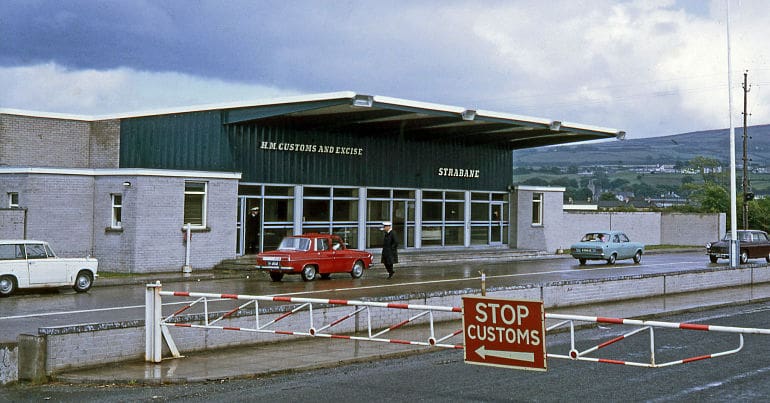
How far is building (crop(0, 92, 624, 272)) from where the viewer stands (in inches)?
1156

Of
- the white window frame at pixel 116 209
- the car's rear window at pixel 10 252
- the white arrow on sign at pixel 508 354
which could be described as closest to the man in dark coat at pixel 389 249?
the white window frame at pixel 116 209

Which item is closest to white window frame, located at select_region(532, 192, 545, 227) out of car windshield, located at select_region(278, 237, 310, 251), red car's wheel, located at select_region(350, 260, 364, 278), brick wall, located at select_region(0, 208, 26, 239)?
red car's wheel, located at select_region(350, 260, 364, 278)

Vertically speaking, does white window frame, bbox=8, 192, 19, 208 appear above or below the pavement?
above

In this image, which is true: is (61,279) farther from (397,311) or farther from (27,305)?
(397,311)

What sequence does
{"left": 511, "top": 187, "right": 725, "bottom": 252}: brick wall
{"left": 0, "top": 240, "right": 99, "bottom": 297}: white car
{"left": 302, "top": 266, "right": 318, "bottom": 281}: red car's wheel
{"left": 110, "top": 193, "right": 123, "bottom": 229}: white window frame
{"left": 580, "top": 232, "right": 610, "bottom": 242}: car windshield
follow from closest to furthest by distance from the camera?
{"left": 0, "top": 240, "right": 99, "bottom": 297}: white car → {"left": 302, "top": 266, "right": 318, "bottom": 281}: red car's wheel → {"left": 110, "top": 193, "right": 123, "bottom": 229}: white window frame → {"left": 580, "top": 232, "right": 610, "bottom": 242}: car windshield → {"left": 511, "top": 187, "right": 725, "bottom": 252}: brick wall

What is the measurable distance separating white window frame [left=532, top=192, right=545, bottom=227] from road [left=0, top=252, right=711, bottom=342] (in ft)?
20.3

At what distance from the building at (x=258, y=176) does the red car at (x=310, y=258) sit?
14.9 feet

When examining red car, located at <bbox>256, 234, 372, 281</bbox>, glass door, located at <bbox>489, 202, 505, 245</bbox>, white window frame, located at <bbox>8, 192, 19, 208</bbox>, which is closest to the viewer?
red car, located at <bbox>256, 234, 372, 281</bbox>

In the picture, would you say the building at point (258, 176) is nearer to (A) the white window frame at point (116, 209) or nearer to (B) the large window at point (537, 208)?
(A) the white window frame at point (116, 209)

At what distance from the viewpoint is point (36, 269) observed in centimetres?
2256

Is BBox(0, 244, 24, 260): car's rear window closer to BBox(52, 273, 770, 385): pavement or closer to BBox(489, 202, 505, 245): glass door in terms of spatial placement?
BBox(52, 273, 770, 385): pavement

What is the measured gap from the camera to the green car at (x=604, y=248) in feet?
125

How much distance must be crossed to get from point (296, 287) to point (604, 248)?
17.8m

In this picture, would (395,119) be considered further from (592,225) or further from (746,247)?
(592,225)
